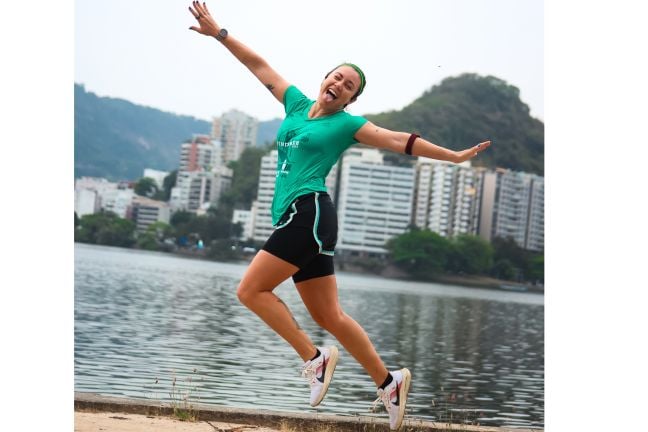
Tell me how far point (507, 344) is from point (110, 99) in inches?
6161

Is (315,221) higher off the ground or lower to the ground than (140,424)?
higher

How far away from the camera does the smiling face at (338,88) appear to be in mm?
4320

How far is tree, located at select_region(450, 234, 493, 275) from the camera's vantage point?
116812mm

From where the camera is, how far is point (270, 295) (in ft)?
14.3

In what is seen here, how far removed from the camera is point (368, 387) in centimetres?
988

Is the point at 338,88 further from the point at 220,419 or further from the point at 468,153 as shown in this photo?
the point at 220,419

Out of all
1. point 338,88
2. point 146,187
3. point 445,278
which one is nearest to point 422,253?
point 445,278

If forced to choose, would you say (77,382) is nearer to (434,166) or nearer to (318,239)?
(318,239)

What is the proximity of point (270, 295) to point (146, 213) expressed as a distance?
405 feet

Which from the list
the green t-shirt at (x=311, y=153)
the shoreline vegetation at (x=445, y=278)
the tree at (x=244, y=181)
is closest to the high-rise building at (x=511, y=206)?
the shoreline vegetation at (x=445, y=278)

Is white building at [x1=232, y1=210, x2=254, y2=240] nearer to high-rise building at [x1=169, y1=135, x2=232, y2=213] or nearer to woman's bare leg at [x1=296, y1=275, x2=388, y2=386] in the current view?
high-rise building at [x1=169, y1=135, x2=232, y2=213]

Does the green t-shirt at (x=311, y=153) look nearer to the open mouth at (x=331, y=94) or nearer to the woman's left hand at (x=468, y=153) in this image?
the open mouth at (x=331, y=94)

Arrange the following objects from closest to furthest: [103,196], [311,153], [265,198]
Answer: [311,153], [265,198], [103,196]
